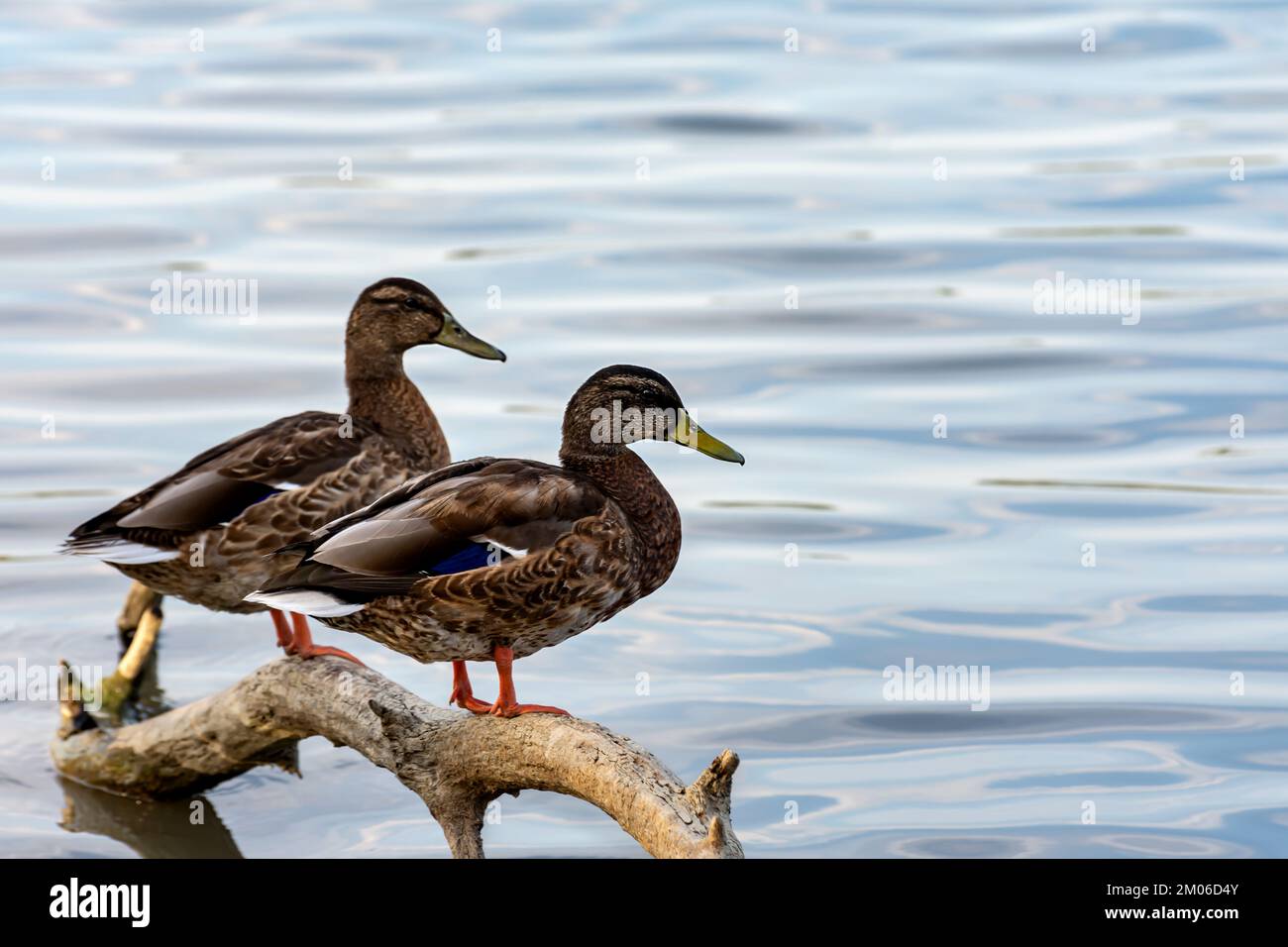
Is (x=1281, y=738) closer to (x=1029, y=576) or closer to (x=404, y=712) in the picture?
(x=1029, y=576)

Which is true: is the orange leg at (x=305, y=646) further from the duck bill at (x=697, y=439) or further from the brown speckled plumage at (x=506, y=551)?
the duck bill at (x=697, y=439)

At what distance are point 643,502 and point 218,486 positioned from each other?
2099 millimetres

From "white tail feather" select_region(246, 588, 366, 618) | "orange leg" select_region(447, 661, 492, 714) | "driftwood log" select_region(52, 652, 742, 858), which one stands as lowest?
"driftwood log" select_region(52, 652, 742, 858)

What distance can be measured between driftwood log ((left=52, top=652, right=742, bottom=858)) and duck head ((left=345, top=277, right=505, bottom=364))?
1.57 m

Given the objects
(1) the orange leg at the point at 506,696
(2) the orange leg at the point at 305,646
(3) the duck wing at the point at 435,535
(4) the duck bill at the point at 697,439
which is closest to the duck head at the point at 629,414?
(4) the duck bill at the point at 697,439

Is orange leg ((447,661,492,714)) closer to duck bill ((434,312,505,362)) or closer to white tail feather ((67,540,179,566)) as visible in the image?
white tail feather ((67,540,179,566))

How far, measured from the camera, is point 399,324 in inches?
362

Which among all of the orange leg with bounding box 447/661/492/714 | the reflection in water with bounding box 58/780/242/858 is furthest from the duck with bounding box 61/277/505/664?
the reflection in water with bounding box 58/780/242/858

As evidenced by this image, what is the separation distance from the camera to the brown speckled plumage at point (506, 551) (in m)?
7.14

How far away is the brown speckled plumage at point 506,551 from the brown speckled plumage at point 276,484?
104 centimetres

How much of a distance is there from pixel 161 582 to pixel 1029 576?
7.04 m

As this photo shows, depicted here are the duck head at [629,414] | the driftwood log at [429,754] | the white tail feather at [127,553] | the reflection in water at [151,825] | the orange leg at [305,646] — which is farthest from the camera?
the reflection in water at [151,825]

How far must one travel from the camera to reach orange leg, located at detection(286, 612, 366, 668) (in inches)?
324
